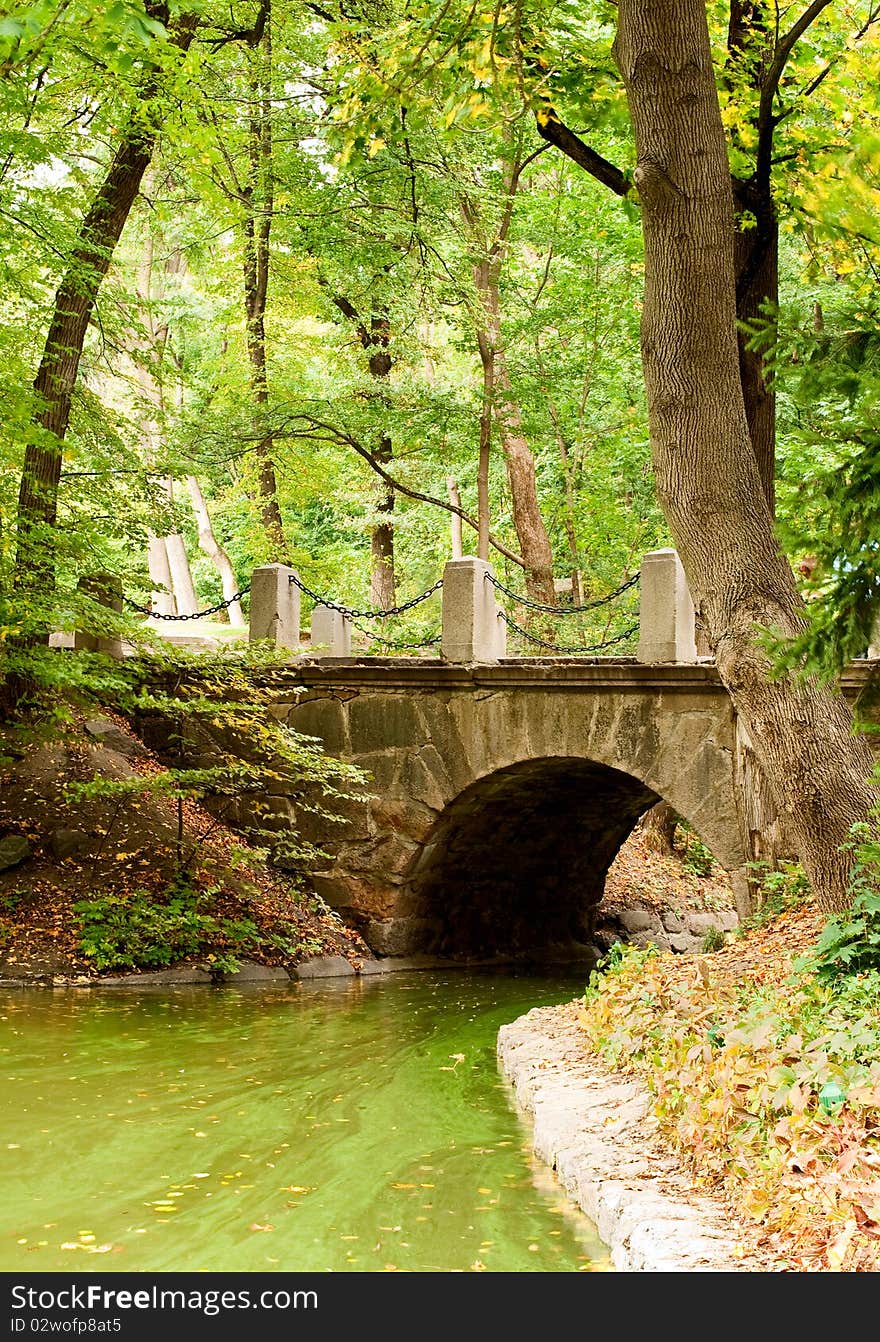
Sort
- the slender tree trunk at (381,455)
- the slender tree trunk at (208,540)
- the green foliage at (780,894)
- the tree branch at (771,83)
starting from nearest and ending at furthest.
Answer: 1. the tree branch at (771,83)
2. the green foliage at (780,894)
3. the slender tree trunk at (381,455)
4. the slender tree trunk at (208,540)

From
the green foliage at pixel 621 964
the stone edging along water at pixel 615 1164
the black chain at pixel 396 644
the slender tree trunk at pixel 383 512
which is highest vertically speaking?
the slender tree trunk at pixel 383 512

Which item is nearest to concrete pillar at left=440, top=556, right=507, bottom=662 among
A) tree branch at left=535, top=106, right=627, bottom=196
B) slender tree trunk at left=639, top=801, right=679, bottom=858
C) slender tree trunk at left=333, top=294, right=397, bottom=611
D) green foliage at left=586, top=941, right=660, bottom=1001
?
tree branch at left=535, top=106, right=627, bottom=196

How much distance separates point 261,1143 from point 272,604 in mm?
7588

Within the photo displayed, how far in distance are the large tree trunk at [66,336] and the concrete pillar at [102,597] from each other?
2.52 feet

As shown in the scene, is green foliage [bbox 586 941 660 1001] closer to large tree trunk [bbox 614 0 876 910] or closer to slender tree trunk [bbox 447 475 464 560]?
large tree trunk [bbox 614 0 876 910]

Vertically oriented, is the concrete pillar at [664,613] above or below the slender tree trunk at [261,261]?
below

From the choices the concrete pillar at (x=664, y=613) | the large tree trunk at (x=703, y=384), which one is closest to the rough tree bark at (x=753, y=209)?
the large tree trunk at (x=703, y=384)

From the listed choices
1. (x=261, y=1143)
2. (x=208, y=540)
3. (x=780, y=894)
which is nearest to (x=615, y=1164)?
(x=261, y=1143)

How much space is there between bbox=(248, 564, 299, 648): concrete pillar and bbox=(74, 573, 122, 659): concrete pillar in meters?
1.34

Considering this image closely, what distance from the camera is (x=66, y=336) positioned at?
39.7 feet

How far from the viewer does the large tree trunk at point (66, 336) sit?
1044 cm

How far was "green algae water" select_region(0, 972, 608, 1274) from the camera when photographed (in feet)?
15.6

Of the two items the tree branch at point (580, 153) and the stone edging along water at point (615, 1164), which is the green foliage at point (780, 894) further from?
the tree branch at point (580, 153)

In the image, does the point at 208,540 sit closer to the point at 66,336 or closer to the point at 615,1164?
the point at 66,336
